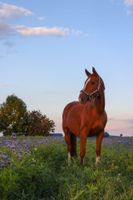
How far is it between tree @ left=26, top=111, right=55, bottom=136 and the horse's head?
28618 mm

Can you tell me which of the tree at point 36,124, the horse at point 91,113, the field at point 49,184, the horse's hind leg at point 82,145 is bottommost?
the field at point 49,184

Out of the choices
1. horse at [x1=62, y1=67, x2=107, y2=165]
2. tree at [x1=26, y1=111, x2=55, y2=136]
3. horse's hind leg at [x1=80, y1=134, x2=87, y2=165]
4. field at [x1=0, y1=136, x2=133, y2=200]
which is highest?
tree at [x1=26, y1=111, x2=55, y2=136]

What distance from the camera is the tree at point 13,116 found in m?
43.5

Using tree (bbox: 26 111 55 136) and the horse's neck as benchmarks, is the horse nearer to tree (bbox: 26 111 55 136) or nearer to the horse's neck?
the horse's neck

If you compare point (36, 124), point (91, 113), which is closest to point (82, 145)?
point (91, 113)

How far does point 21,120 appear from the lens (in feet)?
143

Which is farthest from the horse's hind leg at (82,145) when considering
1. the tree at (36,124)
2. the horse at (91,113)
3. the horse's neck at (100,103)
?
the tree at (36,124)

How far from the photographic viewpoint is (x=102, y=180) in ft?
37.2

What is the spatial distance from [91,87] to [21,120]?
2971 centimetres

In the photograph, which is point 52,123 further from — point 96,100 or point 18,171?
point 18,171

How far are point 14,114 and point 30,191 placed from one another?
111 feet

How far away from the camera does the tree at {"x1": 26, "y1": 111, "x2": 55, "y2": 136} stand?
4322cm

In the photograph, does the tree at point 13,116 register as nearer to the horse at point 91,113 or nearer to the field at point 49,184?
the horse at point 91,113

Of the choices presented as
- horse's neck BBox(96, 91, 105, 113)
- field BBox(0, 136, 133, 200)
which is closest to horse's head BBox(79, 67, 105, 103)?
horse's neck BBox(96, 91, 105, 113)
